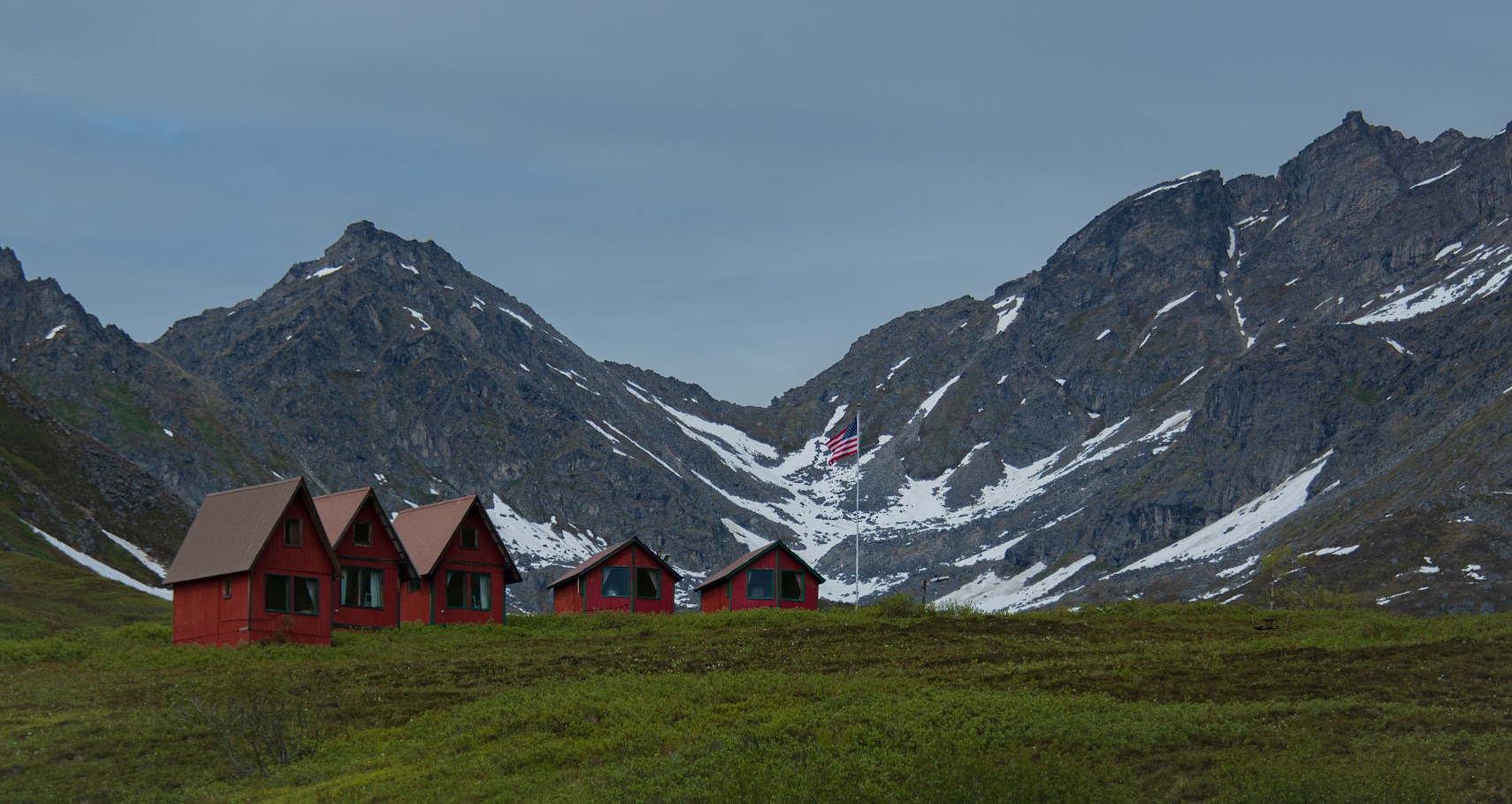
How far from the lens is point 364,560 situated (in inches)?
2589

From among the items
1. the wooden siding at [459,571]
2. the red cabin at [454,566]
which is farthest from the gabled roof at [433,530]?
the wooden siding at [459,571]

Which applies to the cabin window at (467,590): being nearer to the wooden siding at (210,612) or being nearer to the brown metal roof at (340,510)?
the brown metal roof at (340,510)

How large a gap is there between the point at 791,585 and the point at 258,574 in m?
35.0

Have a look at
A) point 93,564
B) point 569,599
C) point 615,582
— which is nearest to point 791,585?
point 615,582

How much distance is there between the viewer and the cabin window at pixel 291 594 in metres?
57.2

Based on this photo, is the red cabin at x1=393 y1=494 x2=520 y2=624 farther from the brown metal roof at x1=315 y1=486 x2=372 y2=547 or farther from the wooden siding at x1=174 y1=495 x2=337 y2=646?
the wooden siding at x1=174 y1=495 x2=337 y2=646

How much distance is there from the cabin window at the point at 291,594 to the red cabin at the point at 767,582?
28.6 metres

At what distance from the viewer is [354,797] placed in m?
31.2

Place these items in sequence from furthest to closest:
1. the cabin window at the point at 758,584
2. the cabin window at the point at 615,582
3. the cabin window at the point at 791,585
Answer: the cabin window at the point at 791,585
the cabin window at the point at 758,584
the cabin window at the point at 615,582

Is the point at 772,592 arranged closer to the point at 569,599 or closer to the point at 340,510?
A: the point at 569,599

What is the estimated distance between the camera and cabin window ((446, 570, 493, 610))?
7288 centimetres

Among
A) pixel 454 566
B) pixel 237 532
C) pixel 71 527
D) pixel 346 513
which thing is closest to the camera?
pixel 237 532

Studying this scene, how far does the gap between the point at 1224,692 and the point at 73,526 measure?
112 metres

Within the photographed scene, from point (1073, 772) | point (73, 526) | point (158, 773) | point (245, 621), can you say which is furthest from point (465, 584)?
point (73, 526)
